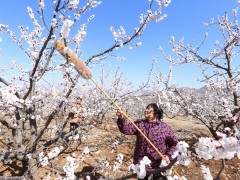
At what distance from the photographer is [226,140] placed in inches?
51.4

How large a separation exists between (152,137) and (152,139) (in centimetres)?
3

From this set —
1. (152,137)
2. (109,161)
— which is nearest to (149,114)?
(152,137)

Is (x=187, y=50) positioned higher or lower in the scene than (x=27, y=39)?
higher

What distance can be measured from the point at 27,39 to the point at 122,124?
261cm

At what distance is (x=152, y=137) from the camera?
4121 mm

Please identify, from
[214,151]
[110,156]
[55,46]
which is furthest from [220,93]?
[214,151]

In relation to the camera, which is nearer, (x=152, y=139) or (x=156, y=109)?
(x=152, y=139)

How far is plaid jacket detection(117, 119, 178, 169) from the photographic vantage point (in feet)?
13.4

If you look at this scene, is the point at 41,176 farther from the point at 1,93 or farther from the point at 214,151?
the point at 214,151

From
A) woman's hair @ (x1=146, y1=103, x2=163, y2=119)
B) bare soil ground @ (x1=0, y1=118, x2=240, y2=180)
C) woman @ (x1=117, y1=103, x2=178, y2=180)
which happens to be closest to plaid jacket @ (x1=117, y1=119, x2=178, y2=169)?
woman @ (x1=117, y1=103, x2=178, y2=180)

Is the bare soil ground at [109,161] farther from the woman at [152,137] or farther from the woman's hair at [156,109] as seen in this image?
the woman's hair at [156,109]

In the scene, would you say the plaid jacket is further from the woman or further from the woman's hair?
the woman's hair

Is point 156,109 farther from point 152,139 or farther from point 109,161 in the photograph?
point 109,161

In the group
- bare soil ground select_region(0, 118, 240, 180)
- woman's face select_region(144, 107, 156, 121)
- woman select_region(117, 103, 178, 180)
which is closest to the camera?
woman select_region(117, 103, 178, 180)
